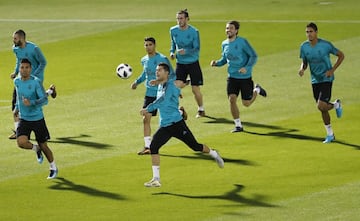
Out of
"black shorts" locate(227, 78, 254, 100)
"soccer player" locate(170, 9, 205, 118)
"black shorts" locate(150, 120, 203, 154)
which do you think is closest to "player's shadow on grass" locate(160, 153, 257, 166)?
"black shorts" locate(150, 120, 203, 154)

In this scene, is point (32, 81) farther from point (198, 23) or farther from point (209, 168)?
point (198, 23)

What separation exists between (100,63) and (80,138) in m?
11.9

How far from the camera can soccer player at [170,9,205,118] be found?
1233 inches

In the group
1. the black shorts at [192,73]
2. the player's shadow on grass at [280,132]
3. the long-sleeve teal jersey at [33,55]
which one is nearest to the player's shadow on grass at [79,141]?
the long-sleeve teal jersey at [33,55]

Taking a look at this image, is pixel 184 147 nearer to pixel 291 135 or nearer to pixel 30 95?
pixel 291 135

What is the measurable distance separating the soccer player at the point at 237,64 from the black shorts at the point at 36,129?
6.00 m

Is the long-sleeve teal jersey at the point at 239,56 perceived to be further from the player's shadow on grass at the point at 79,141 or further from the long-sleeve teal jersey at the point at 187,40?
the player's shadow on grass at the point at 79,141

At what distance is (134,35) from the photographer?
46438mm

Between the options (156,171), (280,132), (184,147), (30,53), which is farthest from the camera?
(280,132)

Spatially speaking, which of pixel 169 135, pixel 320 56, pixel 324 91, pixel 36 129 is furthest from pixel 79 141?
pixel 320 56

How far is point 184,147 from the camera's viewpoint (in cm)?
2761

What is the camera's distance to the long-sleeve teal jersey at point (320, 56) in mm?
27688

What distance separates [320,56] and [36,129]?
6.91 m

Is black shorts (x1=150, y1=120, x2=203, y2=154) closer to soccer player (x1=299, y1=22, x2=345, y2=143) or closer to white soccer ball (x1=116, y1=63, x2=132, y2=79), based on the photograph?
soccer player (x1=299, y1=22, x2=345, y2=143)
